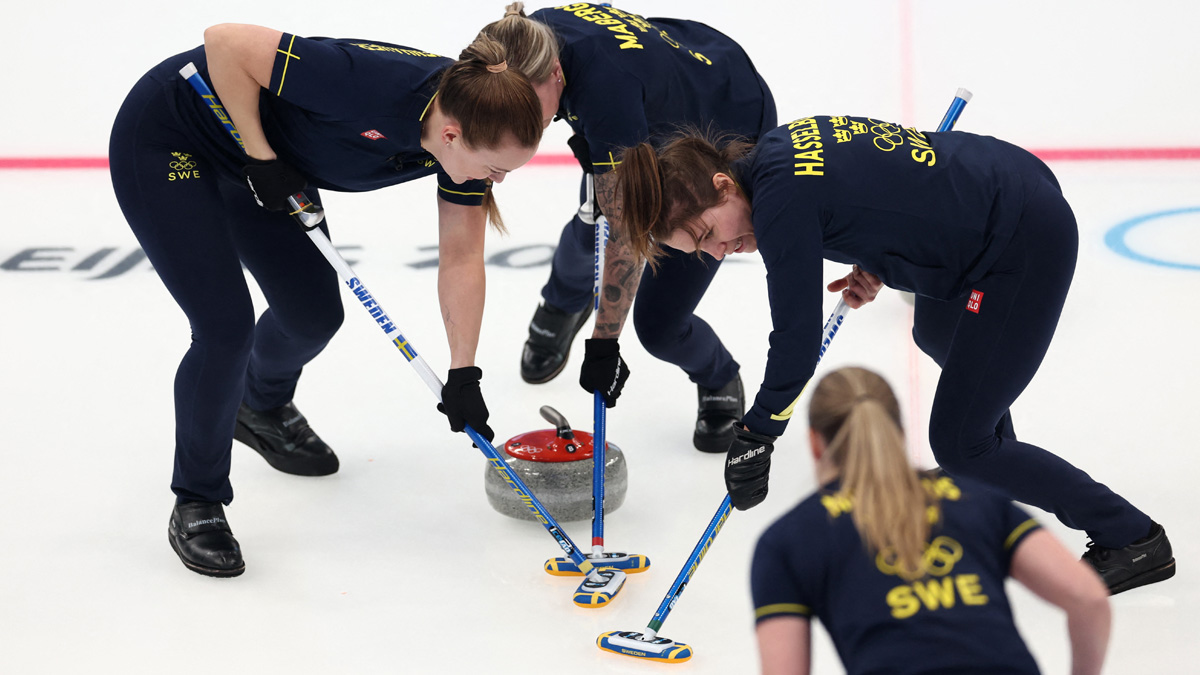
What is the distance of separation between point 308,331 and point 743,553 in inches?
43.9

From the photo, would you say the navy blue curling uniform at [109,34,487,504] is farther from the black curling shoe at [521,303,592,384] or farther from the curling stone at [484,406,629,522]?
the black curling shoe at [521,303,592,384]

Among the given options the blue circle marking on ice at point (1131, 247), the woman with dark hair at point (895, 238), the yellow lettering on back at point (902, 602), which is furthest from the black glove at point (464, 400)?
the blue circle marking on ice at point (1131, 247)

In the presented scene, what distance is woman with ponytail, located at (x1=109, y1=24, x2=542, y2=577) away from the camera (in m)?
2.30

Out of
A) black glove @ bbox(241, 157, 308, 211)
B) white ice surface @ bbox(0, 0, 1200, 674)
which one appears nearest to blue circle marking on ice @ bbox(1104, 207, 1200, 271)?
white ice surface @ bbox(0, 0, 1200, 674)

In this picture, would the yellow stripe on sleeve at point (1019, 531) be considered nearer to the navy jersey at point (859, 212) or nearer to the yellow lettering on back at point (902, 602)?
the yellow lettering on back at point (902, 602)

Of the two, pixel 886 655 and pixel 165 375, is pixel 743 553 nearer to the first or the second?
pixel 886 655

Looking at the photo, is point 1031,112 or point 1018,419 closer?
point 1018,419

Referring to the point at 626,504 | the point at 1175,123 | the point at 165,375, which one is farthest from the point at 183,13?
the point at 1175,123

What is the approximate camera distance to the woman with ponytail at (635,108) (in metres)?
2.50

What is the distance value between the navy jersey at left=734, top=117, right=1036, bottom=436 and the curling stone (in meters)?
0.68

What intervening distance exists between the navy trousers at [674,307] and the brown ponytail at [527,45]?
1.82 ft

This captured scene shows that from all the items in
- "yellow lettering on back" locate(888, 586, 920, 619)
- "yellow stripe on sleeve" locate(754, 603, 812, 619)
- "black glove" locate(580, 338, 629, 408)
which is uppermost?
"yellow lettering on back" locate(888, 586, 920, 619)

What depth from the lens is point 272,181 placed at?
2414mm

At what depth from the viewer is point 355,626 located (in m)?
2.42
